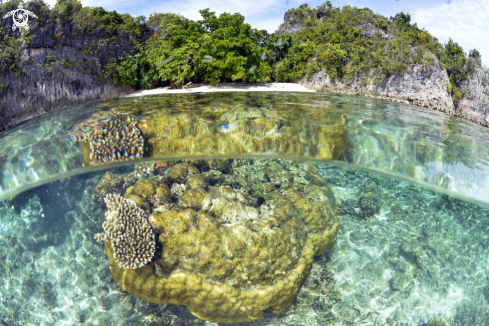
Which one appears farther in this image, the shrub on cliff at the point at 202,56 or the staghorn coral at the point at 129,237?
the shrub on cliff at the point at 202,56

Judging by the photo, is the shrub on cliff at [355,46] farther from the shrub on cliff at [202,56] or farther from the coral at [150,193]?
the coral at [150,193]

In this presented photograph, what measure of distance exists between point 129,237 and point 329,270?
526 cm

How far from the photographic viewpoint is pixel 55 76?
1007 cm

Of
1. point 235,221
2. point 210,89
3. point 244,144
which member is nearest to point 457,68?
point 210,89

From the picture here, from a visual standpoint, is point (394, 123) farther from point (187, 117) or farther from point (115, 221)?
point (115, 221)

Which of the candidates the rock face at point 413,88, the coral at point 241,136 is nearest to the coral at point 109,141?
the coral at point 241,136

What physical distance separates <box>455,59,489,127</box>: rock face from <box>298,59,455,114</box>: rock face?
0.66 metres

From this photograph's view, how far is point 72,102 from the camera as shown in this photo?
35.0 feet

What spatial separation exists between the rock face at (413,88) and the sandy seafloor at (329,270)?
6.68 m

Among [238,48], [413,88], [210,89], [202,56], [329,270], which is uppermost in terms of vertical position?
[238,48]

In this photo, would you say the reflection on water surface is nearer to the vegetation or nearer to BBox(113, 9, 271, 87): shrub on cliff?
the vegetation

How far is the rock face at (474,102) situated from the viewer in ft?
46.9

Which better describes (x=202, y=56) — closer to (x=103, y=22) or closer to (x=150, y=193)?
(x=103, y=22)

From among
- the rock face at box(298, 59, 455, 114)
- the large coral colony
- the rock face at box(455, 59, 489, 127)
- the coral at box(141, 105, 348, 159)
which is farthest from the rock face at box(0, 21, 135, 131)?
the rock face at box(455, 59, 489, 127)
